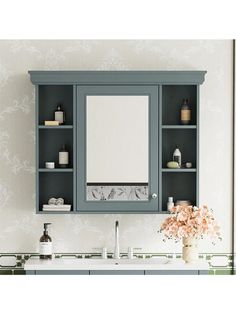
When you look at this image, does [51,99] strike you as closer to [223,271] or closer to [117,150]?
[117,150]

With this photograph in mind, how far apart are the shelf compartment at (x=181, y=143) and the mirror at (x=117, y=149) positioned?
0.65 ft

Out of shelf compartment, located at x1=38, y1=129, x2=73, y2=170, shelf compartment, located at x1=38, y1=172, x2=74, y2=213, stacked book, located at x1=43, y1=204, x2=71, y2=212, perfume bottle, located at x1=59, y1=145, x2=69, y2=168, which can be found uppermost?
shelf compartment, located at x1=38, y1=129, x2=73, y2=170

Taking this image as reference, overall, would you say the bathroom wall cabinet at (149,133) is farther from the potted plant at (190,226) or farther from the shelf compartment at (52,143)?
the potted plant at (190,226)

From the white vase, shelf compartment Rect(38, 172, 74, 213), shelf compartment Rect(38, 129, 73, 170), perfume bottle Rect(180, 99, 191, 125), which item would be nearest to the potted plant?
the white vase

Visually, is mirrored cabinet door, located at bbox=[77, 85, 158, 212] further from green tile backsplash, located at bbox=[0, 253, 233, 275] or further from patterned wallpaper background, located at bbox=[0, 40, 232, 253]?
green tile backsplash, located at bbox=[0, 253, 233, 275]

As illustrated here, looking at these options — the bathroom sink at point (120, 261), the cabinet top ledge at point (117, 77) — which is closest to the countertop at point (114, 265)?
the bathroom sink at point (120, 261)

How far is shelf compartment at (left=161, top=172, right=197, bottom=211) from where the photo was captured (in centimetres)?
379

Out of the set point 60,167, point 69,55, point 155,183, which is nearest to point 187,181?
point 155,183

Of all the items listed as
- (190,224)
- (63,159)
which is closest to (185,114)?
(190,224)

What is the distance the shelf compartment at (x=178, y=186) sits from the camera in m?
3.79

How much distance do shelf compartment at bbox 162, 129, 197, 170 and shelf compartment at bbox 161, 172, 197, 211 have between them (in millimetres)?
105

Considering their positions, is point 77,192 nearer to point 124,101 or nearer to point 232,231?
point 124,101
